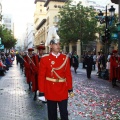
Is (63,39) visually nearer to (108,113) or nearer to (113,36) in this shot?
(113,36)

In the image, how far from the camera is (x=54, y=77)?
520cm

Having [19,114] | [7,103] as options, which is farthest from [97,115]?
[7,103]

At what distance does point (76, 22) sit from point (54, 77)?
37.1m

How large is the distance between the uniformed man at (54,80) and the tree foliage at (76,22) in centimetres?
3645

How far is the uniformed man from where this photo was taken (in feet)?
16.9

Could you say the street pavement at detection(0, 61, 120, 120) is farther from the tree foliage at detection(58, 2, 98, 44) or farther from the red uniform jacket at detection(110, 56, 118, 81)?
the tree foliage at detection(58, 2, 98, 44)

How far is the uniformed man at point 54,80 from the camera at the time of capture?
5.16 metres

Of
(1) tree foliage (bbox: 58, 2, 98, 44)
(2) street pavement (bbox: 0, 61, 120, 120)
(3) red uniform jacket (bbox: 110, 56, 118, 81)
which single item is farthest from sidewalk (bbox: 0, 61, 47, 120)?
(1) tree foliage (bbox: 58, 2, 98, 44)

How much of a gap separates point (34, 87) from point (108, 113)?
3.14 m

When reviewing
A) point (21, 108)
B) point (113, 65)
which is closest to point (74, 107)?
point (21, 108)

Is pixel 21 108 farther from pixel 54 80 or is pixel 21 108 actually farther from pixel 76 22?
pixel 76 22

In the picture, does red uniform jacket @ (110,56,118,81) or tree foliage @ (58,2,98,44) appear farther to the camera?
tree foliage @ (58,2,98,44)

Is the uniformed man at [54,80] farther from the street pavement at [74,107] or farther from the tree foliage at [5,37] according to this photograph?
the tree foliage at [5,37]

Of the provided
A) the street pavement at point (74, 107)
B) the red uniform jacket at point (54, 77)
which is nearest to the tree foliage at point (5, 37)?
the street pavement at point (74, 107)
